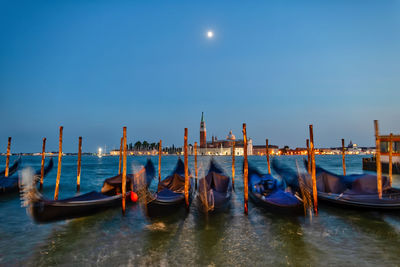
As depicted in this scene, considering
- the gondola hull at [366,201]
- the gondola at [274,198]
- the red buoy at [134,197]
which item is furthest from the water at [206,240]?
the red buoy at [134,197]

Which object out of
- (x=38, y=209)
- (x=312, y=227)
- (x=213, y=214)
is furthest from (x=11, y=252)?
(x=312, y=227)

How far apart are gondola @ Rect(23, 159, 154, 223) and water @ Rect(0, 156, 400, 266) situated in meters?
0.33

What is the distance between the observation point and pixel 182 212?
26.7ft

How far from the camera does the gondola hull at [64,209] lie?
20.1ft

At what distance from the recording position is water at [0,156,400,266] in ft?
15.8

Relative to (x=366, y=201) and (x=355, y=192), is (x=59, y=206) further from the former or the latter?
(x=355, y=192)

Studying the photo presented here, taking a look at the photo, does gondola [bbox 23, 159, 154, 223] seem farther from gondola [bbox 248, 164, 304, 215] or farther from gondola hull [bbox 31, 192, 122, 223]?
gondola [bbox 248, 164, 304, 215]

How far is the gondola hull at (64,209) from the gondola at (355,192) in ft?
24.7

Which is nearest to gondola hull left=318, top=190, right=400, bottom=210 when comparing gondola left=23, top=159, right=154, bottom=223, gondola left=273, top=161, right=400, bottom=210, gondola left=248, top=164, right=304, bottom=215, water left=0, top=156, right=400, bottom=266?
gondola left=273, top=161, right=400, bottom=210

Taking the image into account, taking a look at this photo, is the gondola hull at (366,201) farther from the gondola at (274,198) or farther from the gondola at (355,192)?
the gondola at (274,198)

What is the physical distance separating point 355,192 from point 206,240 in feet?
21.3

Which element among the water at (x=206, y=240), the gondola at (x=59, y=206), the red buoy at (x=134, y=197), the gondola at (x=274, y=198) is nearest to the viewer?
the water at (x=206, y=240)

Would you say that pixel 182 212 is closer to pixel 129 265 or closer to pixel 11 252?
pixel 129 265

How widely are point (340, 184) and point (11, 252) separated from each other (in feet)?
35.2
